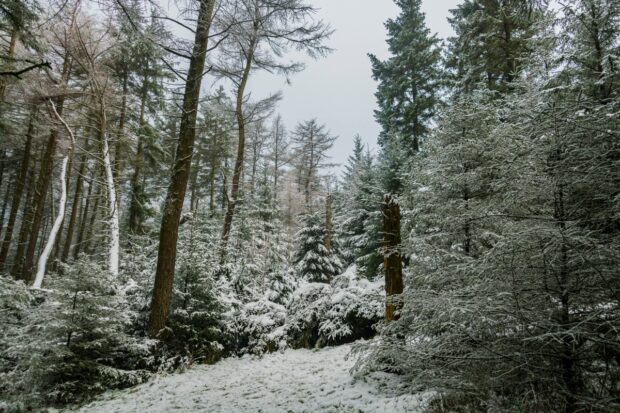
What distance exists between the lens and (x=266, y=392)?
545 cm

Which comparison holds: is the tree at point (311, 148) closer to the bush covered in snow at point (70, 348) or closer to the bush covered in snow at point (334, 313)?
the bush covered in snow at point (334, 313)

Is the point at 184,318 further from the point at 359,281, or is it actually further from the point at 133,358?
the point at 359,281

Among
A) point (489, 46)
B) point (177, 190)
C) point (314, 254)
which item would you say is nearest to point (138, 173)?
point (177, 190)

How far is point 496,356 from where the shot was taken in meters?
2.96

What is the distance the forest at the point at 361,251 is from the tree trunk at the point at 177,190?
5 cm

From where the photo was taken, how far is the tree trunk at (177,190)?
6938 millimetres

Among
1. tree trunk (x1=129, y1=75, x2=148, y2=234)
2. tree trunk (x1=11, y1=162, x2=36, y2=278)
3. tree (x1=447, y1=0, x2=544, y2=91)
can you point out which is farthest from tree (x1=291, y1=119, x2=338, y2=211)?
tree trunk (x1=11, y1=162, x2=36, y2=278)

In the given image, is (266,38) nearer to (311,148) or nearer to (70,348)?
(70,348)

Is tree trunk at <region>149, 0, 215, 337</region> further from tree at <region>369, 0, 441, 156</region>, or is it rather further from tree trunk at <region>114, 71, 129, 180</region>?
tree at <region>369, 0, 441, 156</region>

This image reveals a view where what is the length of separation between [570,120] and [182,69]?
7585 mm

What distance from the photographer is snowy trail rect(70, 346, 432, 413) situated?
4.61 m

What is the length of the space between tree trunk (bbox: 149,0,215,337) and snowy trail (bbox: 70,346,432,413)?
147cm

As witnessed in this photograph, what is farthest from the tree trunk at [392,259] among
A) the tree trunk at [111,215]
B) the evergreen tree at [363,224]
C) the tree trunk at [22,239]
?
the tree trunk at [22,239]

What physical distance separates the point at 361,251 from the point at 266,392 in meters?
9.35
